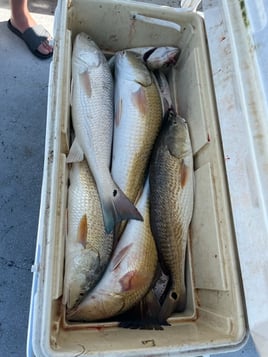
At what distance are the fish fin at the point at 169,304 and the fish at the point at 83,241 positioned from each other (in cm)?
20

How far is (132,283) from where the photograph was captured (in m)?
1.05

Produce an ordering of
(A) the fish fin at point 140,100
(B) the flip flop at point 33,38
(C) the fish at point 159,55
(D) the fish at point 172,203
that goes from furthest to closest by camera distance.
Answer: (B) the flip flop at point 33,38 → (C) the fish at point 159,55 → (A) the fish fin at point 140,100 → (D) the fish at point 172,203

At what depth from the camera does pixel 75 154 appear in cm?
114

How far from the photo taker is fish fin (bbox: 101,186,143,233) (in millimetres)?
1079

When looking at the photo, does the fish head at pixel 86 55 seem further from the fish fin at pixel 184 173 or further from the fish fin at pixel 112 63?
the fish fin at pixel 184 173

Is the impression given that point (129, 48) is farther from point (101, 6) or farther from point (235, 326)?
point (235, 326)

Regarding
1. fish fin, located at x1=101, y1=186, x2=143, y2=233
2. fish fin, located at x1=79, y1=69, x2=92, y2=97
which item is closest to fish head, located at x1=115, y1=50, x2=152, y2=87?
fish fin, located at x1=79, y1=69, x2=92, y2=97

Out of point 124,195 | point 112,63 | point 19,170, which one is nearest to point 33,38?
point 112,63

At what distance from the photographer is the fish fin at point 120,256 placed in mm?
1071

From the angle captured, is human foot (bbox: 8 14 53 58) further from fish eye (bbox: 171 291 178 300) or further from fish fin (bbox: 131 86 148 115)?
fish eye (bbox: 171 291 178 300)

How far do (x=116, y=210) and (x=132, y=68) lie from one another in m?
0.49

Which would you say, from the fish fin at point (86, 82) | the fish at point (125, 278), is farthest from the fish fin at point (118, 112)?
the fish at point (125, 278)

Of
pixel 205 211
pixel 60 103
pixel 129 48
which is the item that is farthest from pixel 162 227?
pixel 129 48

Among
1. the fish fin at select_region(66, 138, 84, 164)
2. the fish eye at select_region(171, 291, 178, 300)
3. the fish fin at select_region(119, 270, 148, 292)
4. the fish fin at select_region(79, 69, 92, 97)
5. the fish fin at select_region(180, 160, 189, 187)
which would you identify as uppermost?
the fish fin at select_region(79, 69, 92, 97)
